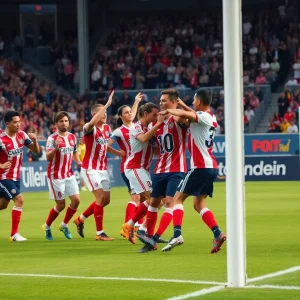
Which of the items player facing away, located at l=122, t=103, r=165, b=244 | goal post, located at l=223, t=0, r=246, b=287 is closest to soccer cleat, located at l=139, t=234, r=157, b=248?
player facing away, located at l=122, t=103, r=165, b=244

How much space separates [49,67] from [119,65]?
3847 mm

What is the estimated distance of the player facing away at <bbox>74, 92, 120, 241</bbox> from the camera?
605 inches

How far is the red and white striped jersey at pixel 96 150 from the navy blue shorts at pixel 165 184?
229 cm

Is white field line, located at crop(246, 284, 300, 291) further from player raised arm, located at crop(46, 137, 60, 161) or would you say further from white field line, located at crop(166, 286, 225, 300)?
player raised arm, located at crop(46, 137, 60, 161)

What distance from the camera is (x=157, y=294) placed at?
31.4 ft

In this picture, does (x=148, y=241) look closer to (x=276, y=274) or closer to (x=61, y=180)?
(x=276, y=274)

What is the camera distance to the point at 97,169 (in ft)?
51.4

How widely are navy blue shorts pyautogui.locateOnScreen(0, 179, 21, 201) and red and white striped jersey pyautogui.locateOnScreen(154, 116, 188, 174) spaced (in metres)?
3.13

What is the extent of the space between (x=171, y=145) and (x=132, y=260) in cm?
188

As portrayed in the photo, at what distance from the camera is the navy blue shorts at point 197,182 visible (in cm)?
1288

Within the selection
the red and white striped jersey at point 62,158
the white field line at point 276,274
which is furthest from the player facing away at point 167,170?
the red and white striped jersey at point 62,158

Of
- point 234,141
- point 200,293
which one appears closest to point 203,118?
point 234,141

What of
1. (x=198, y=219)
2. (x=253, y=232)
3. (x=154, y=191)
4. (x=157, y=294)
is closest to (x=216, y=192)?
(x=198, y=219)

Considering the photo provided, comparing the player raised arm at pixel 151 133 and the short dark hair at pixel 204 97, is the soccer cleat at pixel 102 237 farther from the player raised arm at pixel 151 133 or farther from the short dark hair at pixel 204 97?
the short dark hair at pixel 204 97
